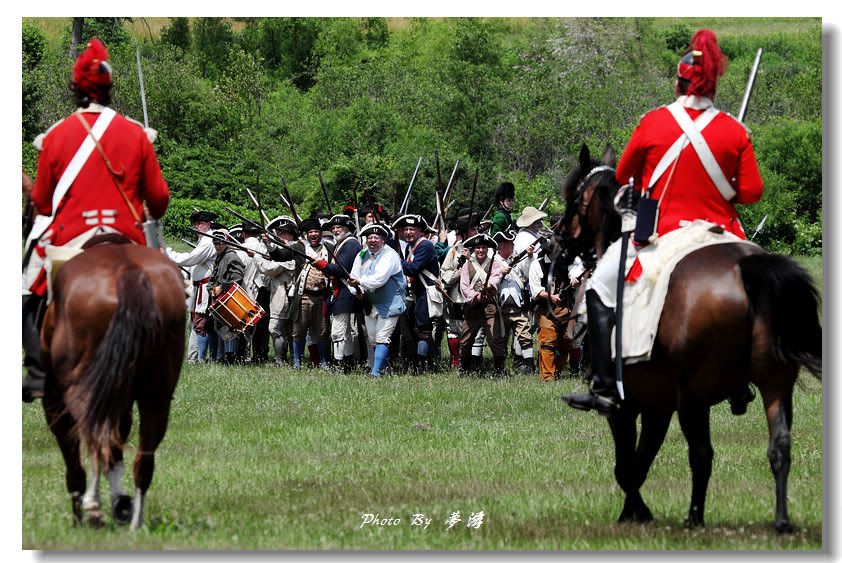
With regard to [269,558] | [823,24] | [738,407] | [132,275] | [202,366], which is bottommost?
[202,366]

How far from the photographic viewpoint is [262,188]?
23.0m

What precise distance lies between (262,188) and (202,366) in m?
3.63

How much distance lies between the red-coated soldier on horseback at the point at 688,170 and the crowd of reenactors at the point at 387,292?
9.17 meters

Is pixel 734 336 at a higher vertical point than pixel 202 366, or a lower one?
higher

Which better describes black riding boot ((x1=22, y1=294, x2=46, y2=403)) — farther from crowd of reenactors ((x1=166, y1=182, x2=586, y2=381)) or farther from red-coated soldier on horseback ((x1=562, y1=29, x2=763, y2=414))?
crowd of reenactors ((x1=166, y1=182, x2=586, y2=381))

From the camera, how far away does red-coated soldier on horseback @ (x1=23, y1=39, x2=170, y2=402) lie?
851cm

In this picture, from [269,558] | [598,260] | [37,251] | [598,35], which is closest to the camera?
[269,558]

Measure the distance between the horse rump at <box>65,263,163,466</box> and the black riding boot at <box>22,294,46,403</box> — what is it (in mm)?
528

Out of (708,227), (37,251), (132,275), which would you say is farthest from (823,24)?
(37,251)

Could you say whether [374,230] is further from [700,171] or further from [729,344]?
[729,344]

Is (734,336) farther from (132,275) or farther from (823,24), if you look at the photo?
(132,275)

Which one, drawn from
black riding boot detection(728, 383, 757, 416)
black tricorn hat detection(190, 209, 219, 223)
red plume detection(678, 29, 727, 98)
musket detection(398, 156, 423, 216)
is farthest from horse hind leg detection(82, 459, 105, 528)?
musket detection(398, 156, 423, 216)

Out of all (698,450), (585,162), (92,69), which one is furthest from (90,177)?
Answer: (698,450)

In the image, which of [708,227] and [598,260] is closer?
[708,227]
